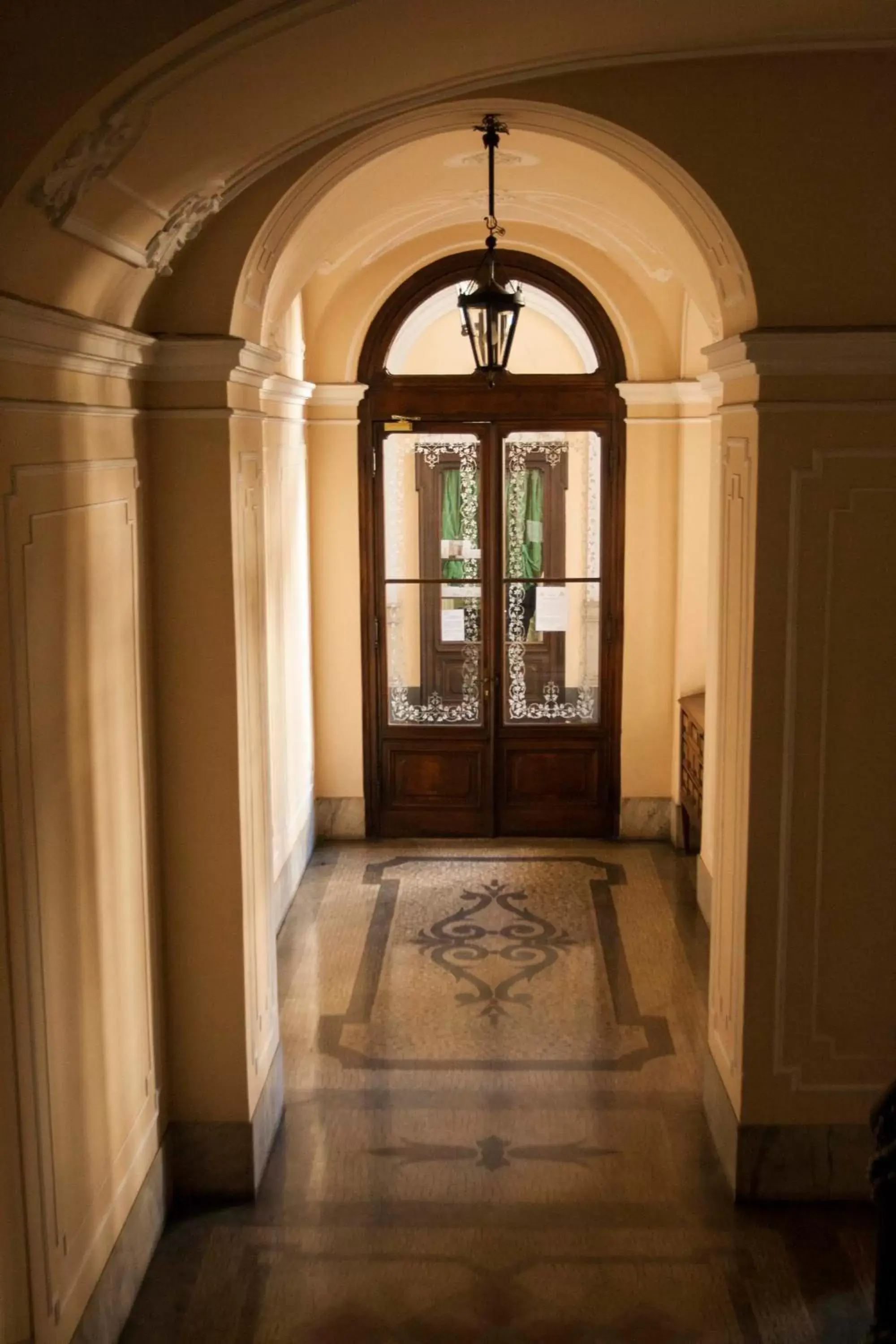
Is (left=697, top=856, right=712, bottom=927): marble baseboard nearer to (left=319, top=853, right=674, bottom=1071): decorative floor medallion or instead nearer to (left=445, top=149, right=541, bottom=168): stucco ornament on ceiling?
(left=319, top=853, right=674, bottom=1071): decorative floor medallion

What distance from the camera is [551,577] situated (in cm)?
922

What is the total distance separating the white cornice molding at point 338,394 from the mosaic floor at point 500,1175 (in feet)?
11.2

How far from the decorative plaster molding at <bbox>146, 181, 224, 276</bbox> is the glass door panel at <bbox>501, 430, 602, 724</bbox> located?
193 inches

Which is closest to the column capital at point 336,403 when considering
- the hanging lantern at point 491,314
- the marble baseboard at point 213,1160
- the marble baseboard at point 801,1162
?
the hanging lantern at point 491,314

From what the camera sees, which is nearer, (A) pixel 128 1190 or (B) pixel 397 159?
(A) pixel 128 1190

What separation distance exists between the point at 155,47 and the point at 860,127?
2.50 meters

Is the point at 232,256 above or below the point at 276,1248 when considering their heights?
above

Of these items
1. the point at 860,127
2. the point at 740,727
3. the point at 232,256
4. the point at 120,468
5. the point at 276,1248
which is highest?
the point at 860,127

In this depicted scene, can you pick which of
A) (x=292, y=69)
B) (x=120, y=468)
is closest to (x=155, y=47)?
(x=292, y=69)

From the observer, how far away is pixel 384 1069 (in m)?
6.09

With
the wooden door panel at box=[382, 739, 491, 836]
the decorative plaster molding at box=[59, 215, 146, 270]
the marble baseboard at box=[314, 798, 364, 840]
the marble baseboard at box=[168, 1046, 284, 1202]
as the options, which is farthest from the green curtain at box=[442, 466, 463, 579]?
the decorative plaster molding at box=[59, 215, 146, 270]

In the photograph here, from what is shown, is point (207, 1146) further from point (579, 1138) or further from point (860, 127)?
point (860, 127)

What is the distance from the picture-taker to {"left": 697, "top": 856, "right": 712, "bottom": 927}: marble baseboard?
25.4 ft

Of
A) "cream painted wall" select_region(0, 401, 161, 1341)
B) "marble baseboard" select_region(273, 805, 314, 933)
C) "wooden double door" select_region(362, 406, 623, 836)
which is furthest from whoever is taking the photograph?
"wooden double door" select_region(362, 406, 623, 836)
